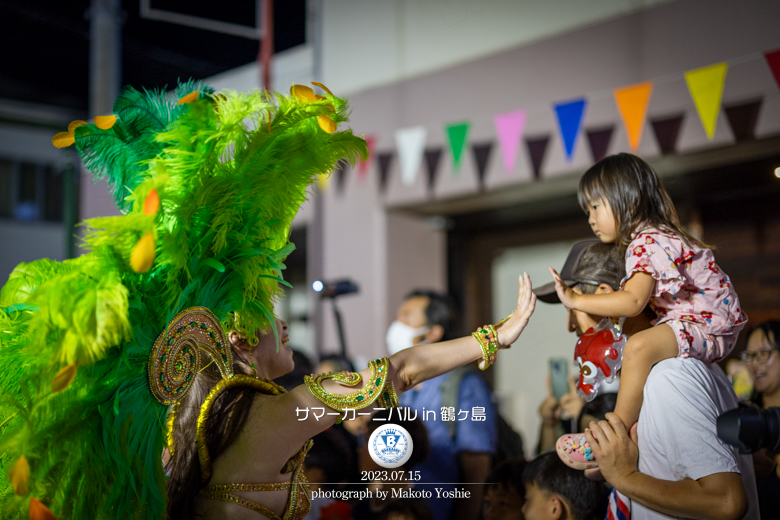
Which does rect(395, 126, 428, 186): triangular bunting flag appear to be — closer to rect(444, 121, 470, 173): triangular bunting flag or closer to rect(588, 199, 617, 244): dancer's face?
rect(444, 121, 470, 173): triangular bunting flag

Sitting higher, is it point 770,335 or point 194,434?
point 770,335

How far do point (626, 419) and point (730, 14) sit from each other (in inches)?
94.4

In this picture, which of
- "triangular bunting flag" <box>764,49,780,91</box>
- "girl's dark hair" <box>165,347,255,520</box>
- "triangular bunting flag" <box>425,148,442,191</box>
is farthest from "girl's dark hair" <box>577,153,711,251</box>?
"triangular bunting flag" <box>425,148,442,191</box>

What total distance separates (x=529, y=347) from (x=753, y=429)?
0.69m

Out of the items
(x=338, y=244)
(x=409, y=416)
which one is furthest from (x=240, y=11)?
(x=409, y=416)

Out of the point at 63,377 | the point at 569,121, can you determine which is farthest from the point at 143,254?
the point at 569,121

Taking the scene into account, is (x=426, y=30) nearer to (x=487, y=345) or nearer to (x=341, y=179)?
(x=341, y=179)

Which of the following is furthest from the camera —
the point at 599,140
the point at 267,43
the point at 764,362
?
the point at 267,43

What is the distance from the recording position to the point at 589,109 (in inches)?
130

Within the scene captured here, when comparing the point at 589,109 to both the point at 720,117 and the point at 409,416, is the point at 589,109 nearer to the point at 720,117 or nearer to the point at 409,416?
the point at 720,117

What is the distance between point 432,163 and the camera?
154 inches

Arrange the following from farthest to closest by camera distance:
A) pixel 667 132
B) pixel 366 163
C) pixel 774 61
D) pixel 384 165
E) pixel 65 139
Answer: pixel 366 163, pixel 384 165, pixel 667 132, pixel 774 61, pixel 65 139

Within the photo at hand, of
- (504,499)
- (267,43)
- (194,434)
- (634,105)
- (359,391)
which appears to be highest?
(267,43)

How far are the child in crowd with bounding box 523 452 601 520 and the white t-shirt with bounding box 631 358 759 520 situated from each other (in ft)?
0.74
